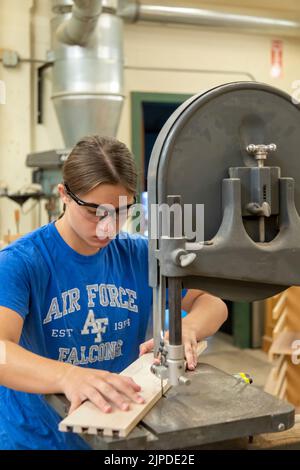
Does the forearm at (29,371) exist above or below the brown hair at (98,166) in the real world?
below

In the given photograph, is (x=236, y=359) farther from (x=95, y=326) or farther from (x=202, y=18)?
(x=95, y=326)

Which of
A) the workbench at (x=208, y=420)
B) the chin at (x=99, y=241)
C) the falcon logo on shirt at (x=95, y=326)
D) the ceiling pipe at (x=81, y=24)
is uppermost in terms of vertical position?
the ceiling pipe at (x=81, y=24)

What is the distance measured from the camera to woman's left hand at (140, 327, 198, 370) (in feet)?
4.06

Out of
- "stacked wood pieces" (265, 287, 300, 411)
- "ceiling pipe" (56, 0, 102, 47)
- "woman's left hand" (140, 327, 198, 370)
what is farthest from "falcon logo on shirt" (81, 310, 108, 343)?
"ceiling pipe" (56, 0, 102, 47)

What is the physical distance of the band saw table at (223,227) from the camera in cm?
94

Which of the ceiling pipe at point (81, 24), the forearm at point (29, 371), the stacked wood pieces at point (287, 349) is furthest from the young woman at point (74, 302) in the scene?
the ceiling pipe at point (81, 24)

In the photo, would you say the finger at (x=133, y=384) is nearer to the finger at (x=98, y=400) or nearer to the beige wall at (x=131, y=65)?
the finger at (x=98, y=400)

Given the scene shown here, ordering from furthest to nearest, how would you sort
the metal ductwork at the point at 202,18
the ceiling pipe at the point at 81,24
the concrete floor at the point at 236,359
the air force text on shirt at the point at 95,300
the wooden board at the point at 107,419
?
the concrete floor at the point at 236,359, the metal ductwork at the point at 202,18, the ceiling pipe at the point at 81,24, the air force text on shirt at the point at 95,300, the wooden board at the point at 107,419

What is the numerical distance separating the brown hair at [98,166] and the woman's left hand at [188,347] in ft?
1.10

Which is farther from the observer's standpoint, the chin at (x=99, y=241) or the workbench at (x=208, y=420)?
the chin at (x=99, y=241)

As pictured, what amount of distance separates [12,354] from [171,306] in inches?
13.1

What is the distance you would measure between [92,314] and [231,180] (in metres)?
0.53

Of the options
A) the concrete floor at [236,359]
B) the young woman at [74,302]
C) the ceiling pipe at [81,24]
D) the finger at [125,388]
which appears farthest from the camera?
the concrete floor at [236,359]
